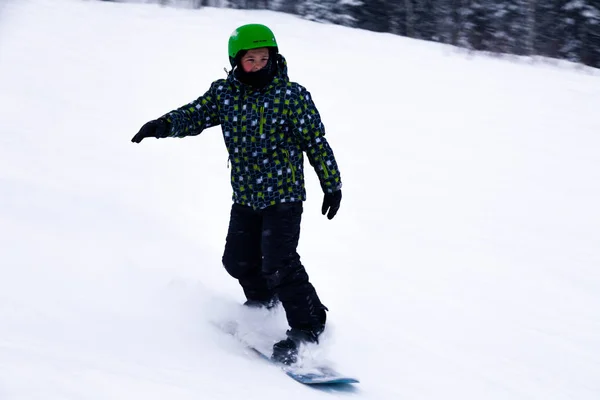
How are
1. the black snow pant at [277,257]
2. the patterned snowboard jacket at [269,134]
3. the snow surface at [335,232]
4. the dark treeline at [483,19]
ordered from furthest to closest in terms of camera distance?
the dark treeline at [483,19]
the black snow pant at [277,257]
the patterned snowboard jacket at [269,134]
the snow surface at [335,232]

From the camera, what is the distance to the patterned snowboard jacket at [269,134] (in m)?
3.29

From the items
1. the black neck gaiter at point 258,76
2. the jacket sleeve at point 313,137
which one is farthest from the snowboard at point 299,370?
the black neck gaiter at point 258,76

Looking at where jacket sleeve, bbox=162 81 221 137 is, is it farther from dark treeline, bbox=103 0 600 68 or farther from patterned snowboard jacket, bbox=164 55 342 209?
dark treeline, bbox=103 0 600 68

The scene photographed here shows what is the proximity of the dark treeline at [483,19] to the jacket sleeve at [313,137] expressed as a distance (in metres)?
21.1

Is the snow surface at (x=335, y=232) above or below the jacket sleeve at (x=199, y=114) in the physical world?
below

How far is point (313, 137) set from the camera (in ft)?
11.0

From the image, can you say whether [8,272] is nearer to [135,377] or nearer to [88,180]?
[135,377]

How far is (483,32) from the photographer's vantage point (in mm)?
28266

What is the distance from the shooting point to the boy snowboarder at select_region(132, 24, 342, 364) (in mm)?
3271

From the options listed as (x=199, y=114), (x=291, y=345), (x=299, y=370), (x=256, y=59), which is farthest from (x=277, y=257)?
(x=256, y=59)

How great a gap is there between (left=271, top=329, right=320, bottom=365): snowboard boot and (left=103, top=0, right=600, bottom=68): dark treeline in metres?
21.3

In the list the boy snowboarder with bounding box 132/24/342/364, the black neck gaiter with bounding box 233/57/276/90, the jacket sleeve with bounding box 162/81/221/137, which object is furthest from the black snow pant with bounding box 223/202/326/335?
the black neck gaiter with bounding box 233/57/276/90

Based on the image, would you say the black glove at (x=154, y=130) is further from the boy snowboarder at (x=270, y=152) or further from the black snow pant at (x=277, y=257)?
the black snow pant at (x=277, y=257)

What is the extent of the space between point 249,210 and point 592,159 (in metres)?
5.34
